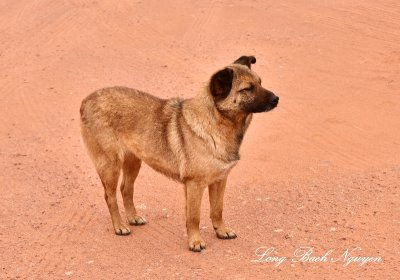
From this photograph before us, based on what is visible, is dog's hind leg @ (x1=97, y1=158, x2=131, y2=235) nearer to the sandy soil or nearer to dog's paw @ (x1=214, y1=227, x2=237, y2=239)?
the sandy soil

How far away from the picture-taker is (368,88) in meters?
13.0

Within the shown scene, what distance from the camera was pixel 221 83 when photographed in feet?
23.8

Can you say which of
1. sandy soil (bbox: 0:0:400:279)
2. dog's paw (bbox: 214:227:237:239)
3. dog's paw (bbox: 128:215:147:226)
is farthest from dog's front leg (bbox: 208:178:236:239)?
dog's paw (bbox: 128:215:147:226)

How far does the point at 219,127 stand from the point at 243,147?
11.6 feet

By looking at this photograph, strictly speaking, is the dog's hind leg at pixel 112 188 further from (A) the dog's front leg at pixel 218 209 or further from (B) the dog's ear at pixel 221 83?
(B) the dog's ear at pixel 221 83

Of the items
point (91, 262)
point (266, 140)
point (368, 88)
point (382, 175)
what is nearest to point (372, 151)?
point (382, 175)

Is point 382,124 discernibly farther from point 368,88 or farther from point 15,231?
point 15,231

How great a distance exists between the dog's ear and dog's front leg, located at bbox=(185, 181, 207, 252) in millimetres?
1005

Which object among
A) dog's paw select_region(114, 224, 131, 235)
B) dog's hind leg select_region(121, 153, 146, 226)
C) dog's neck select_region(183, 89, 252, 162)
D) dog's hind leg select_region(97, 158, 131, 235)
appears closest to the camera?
dog's neck select_region(183, 89, 252, 162)

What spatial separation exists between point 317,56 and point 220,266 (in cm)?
873

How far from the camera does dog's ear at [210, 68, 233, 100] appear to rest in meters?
7.19

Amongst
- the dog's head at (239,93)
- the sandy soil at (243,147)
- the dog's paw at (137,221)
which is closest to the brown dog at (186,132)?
the dog's head at (239,93)

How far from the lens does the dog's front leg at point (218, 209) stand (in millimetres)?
7945

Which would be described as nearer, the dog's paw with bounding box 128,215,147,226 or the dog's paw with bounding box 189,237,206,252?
the dog's paw with bounding box 189,237,206,252
